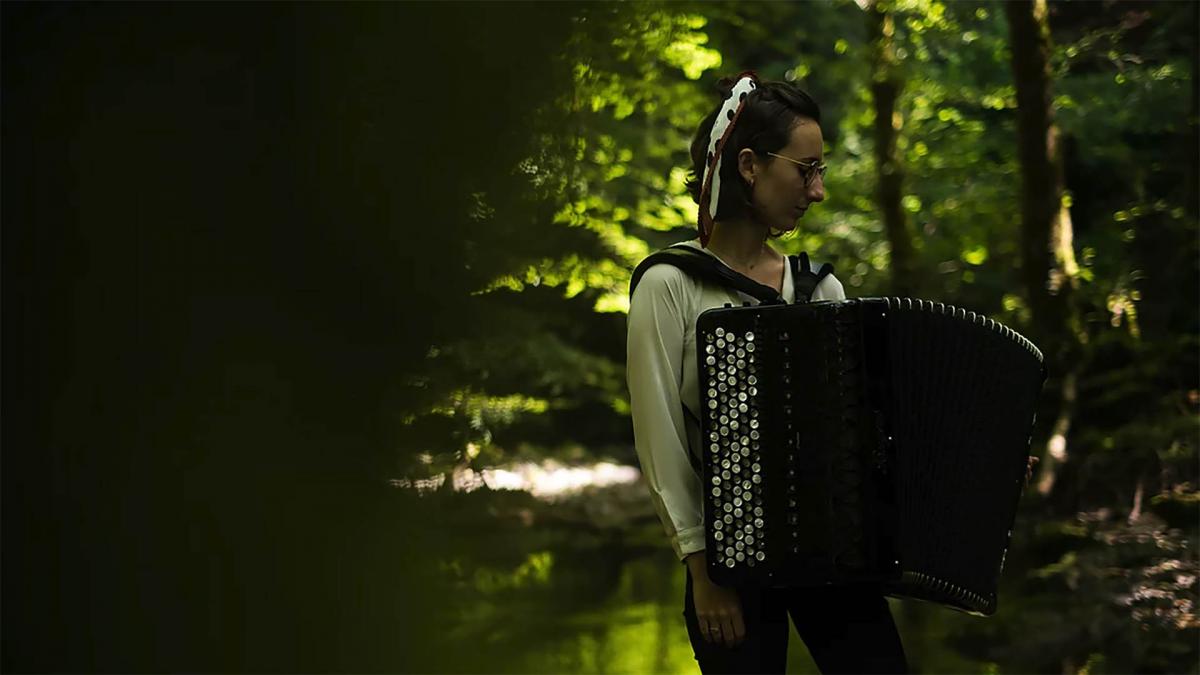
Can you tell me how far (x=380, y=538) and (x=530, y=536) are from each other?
315 cm

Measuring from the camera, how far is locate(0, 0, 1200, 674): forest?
16.3 ft

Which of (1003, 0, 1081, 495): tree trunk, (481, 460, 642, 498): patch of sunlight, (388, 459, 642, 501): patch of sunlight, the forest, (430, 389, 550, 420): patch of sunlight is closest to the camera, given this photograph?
the forest

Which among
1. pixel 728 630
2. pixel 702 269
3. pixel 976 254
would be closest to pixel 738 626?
pixel 728 630

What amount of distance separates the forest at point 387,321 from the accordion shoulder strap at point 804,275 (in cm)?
322

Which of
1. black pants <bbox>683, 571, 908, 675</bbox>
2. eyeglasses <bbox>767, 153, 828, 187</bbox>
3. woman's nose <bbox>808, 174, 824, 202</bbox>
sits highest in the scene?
eyeglasses <bbox>767, 153, 828, 187</bbox>

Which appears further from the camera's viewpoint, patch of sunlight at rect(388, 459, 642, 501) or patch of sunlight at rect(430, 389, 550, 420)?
patch of sunlight at rect(388, 459, 642, 501)

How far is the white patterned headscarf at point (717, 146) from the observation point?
2.10 metres

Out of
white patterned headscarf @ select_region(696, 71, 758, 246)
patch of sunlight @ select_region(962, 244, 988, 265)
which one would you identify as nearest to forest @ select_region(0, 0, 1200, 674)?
patch of sunlight @ select_region(962, 244, 988, 265)

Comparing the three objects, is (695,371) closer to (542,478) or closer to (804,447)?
(804,447)

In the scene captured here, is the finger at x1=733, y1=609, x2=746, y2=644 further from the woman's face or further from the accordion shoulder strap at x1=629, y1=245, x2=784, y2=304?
the woman's face

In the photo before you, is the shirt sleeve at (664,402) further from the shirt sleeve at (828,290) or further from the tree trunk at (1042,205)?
the tree trunk at (1042,205)

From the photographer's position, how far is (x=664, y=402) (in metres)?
1.96

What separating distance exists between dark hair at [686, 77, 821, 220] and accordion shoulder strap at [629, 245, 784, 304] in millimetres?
96

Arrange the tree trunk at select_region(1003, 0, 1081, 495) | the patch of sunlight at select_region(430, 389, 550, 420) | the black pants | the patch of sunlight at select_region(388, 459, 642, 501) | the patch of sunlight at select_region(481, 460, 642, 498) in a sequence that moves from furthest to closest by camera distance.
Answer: the patch of sunlight at select_region(481, 460, 642, 498), the tree trunk at select_region(1003, 0, 1081, 495), the patch of sunlight at select_region(388, 459, 642, 501), the patch of sunlight at select_region(430, 389, 550, 420), the black pants
